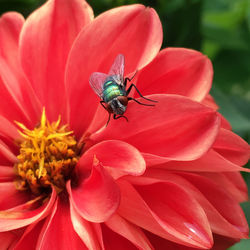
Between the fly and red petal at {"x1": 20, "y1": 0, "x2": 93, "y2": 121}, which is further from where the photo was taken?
red petal at {"x1": 20, "y1": 0, "x2": 93, "y2": 121}

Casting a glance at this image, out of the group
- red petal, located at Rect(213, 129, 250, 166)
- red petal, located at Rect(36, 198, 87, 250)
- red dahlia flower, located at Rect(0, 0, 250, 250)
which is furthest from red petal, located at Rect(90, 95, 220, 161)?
red petal, located at Rect(36, 198, 87, 250)

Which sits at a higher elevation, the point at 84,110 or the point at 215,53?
the point at 84,110

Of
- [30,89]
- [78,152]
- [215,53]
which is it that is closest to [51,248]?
[78,152]

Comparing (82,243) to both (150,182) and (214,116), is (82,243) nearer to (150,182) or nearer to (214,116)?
(150,182)

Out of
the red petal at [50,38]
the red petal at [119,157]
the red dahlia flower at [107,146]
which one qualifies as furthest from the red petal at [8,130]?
the red petal at [119,157]

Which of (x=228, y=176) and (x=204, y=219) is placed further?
(x=228, y=176)

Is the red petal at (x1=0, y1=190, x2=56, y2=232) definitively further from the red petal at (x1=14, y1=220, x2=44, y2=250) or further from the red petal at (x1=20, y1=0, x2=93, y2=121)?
the red petal at (x1=20, y1=0, x2=93, y2=121)

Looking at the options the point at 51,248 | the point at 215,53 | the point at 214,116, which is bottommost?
the point at 215,53
